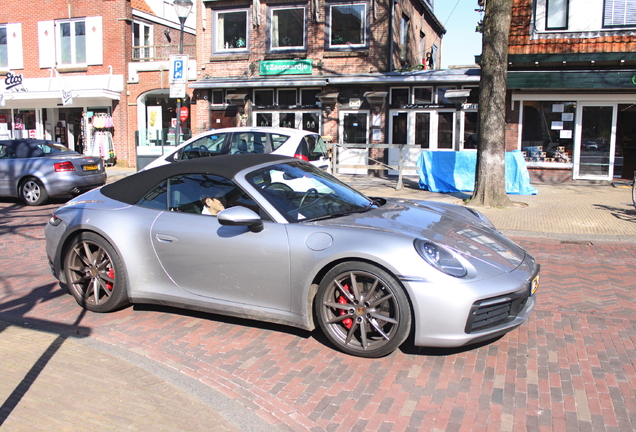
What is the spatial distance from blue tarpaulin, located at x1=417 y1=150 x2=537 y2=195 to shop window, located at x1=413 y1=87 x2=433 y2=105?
15.9 ft

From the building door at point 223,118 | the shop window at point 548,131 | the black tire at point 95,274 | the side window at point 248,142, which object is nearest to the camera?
the black tire at point 95,274

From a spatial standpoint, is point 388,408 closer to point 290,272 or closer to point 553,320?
point 290,272

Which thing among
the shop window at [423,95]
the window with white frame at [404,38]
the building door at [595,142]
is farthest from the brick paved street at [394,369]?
the window with white frame at [404,38]

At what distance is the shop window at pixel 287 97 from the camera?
793 inches

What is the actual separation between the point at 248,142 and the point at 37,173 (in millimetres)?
4832

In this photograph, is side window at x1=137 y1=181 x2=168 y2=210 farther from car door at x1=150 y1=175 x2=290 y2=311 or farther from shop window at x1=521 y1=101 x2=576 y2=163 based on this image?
shop window at x1=521 y1=101 x2=576 y2=163

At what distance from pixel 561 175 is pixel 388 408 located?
49.7ft

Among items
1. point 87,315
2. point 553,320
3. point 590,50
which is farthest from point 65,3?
point 553,320

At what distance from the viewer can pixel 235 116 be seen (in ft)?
68.2

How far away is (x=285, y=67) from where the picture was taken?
774 inches

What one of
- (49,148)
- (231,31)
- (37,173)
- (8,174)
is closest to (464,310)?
(37,173)

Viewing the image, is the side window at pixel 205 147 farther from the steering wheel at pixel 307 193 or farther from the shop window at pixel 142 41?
the shop window at pixel 142 41

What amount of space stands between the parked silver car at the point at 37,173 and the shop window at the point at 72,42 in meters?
11.6

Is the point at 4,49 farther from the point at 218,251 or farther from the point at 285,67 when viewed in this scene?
the point at 218,251
